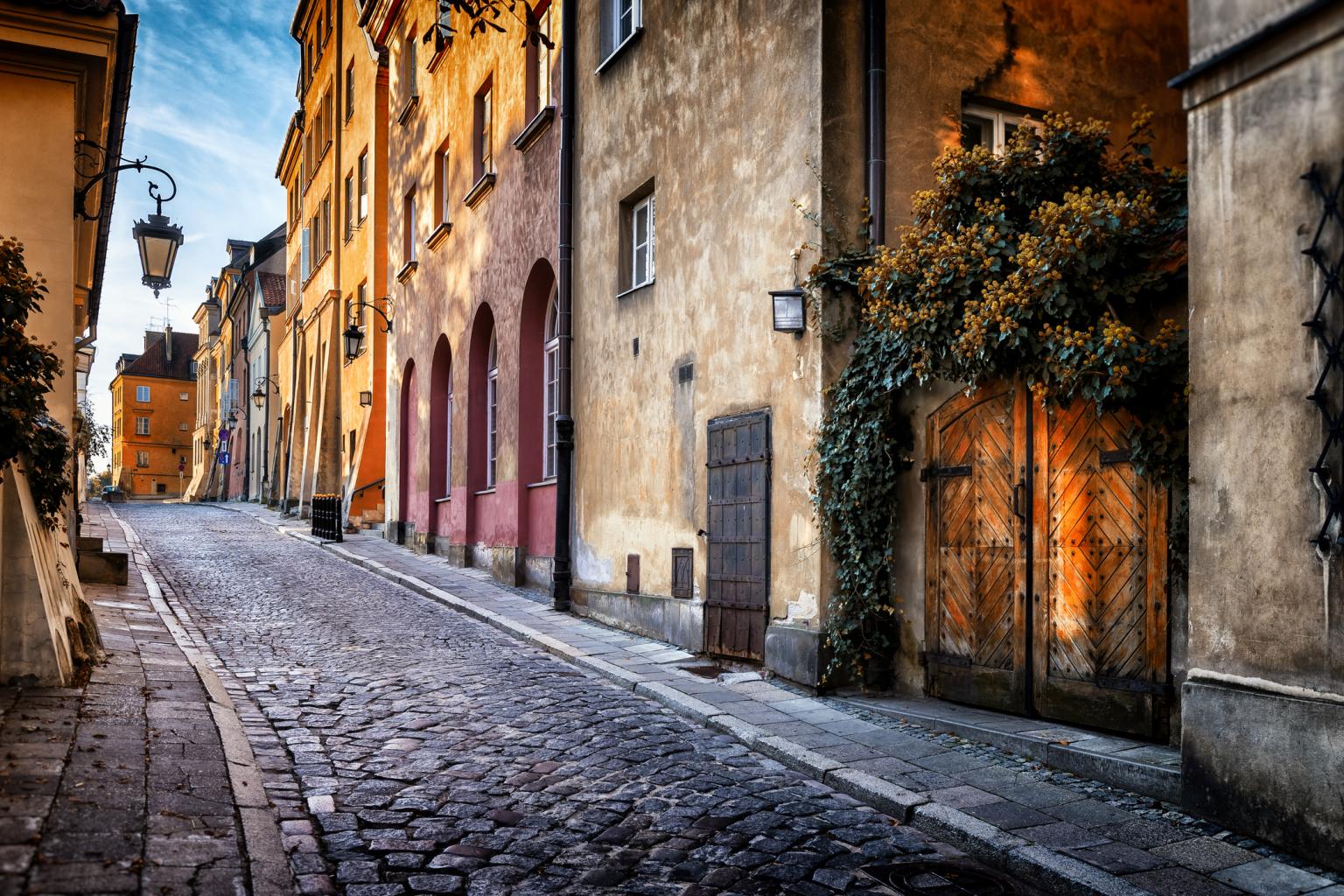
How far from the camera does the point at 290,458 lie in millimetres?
34906

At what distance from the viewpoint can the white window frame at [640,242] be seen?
1185cm

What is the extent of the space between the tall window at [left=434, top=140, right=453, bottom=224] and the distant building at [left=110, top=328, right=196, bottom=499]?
2566 inches

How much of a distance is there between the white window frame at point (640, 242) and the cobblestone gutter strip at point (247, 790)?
5.74 meters

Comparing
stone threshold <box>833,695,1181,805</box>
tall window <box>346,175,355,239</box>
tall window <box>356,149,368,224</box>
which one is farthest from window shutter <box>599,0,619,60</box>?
tall window <box>346,175,355,239</box>

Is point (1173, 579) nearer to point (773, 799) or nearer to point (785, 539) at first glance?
point (773, 799)

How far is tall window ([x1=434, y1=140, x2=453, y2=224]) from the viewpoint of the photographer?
1973cm

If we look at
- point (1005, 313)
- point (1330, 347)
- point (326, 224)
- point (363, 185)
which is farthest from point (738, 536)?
point (326, 224)

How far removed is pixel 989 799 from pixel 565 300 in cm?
905

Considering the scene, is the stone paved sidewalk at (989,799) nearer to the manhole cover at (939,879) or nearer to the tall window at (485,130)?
the manhole cover at (939,879)

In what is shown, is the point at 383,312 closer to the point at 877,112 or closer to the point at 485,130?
the point at 485,130

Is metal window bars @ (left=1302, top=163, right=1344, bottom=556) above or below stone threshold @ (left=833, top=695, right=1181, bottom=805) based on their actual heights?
above

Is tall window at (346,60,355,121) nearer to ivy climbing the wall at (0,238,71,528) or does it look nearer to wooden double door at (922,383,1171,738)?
ivy climbing the wall at (0,238,71,528)

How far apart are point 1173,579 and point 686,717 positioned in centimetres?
332

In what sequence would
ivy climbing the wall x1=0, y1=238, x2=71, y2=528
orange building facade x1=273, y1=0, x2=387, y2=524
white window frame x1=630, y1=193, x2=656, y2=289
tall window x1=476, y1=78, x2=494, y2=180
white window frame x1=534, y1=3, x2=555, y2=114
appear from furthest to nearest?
orange building facade x1=273, y1=0, x2=387, y2=524 < tall window x1=476, y1=78, x2=494, y2=180 < white window frame x1=534, y1=3, x2=555, y2=114 < white window frame x1=630, y1=193, x2=656, y2=289 < ivy climbing the wall x1=0, y1=238, x2=71, y2=528
